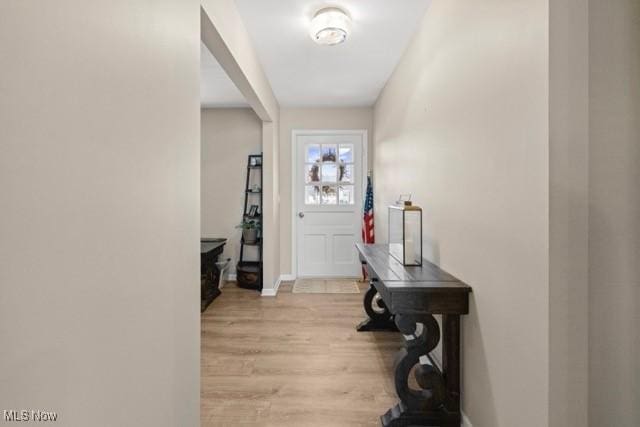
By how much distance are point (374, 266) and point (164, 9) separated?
1710mm

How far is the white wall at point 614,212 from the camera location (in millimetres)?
1106

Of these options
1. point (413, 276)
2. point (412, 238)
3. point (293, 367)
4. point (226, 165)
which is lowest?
point (293, 367)

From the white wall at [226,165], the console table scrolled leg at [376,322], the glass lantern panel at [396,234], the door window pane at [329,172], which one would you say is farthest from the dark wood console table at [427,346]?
the white wall at [226,165]

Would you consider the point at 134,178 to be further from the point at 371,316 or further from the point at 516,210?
the point at 371,316

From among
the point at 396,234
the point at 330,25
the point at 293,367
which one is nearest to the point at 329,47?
the point at 330,25

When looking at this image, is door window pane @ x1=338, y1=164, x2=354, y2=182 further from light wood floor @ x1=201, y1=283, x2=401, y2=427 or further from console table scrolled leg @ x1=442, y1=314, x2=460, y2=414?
console table scrolled leg @ x1=442, y1=314, x2=460, y2=414

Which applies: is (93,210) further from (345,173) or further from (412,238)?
(345,173)

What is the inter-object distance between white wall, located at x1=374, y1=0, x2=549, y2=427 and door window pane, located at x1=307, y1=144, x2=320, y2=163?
2659 mm

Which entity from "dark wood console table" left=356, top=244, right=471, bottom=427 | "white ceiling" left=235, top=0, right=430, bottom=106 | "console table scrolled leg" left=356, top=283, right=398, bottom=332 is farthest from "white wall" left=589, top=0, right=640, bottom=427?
"console table scrolled leg" left=356, top=283, right=398, bottom=332

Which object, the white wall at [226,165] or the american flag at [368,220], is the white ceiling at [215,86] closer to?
the white wall at [226,165]

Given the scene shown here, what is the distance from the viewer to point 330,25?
2443mm

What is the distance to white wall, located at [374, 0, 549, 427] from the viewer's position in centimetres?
116

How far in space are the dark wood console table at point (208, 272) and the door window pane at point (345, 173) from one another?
1.86 meters

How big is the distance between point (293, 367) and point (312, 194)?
2894 mm
